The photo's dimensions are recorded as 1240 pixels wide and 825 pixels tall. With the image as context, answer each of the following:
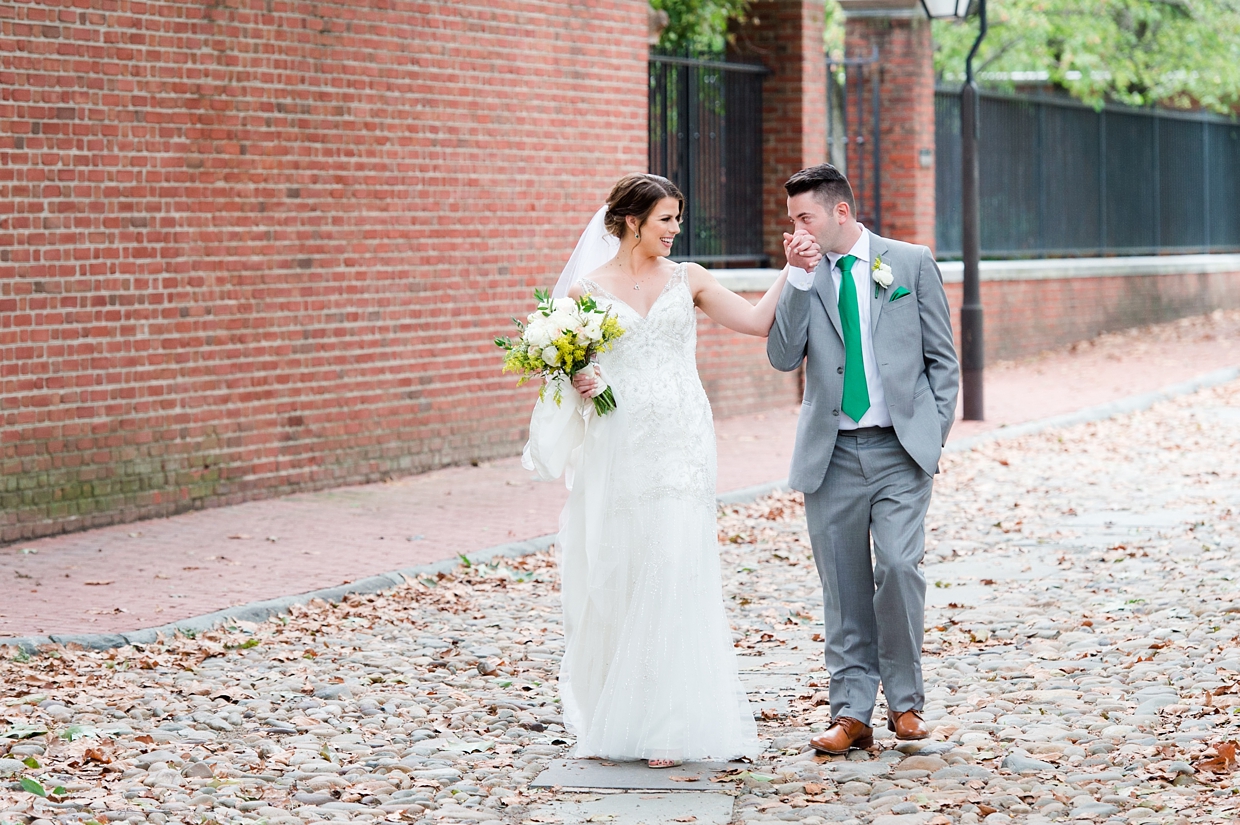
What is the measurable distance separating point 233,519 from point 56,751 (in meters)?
5.02

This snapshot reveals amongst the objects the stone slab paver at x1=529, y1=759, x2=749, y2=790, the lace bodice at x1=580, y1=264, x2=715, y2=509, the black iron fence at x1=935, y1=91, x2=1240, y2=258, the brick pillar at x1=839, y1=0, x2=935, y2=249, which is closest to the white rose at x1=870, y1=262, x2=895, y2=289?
the lace bodice at x1=580, y1=264, x2=715, y2=509

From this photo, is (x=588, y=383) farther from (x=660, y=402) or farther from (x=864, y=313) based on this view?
(x=864, y=313)

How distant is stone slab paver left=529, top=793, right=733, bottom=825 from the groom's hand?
174cm

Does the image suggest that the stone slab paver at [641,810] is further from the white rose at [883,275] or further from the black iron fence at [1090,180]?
the black iron fence at [1090,180]

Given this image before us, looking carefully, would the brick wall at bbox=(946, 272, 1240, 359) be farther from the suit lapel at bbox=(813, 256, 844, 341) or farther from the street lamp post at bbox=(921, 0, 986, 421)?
the suit lapel at bbox=(813, 256, 844, 341)

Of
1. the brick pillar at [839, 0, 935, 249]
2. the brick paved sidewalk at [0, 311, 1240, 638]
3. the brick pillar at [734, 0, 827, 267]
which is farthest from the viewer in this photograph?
the brick pillar at [839, 0, 935, 249]

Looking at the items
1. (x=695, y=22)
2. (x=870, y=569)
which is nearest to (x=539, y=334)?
(x=870, y=569)

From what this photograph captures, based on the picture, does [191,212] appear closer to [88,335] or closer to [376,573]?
[88,335]

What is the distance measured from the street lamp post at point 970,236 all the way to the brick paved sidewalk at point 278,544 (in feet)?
1.66

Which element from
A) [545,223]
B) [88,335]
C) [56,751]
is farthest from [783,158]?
[56,751]

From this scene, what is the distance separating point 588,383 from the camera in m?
6.01

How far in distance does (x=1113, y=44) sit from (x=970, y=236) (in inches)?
434

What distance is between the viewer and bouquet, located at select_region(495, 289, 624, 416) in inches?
232

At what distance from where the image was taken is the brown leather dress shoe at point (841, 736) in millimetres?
5750
